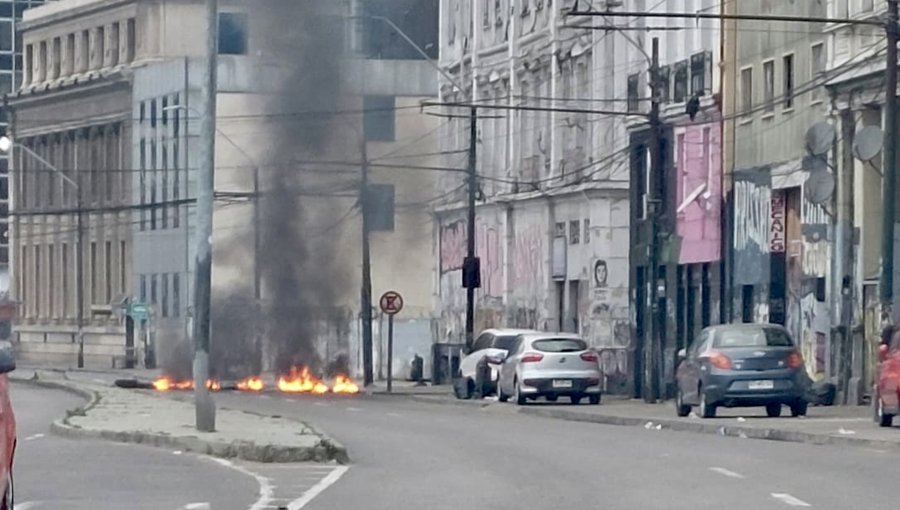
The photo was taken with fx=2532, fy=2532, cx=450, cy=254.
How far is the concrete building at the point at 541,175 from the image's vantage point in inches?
2448

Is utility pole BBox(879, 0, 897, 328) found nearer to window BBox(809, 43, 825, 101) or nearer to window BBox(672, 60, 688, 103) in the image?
window BBox(809, 43, 825, 101)

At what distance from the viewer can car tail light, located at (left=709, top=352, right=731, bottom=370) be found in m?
39.7

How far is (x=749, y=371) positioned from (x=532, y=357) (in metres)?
11.4

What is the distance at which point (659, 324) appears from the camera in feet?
185

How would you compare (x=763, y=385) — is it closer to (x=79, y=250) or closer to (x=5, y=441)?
(x=5, y=441)

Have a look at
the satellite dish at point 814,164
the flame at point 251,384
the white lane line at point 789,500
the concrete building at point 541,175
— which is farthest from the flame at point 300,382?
the white lane line at point 789,500

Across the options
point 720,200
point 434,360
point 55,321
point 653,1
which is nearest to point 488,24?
point 434,360

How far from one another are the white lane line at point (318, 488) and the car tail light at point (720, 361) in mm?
14353

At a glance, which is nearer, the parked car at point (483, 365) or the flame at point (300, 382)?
the parked car at point (483, 365)

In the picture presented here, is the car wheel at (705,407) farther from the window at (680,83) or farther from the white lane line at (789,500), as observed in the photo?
the white lane line at (789,500)

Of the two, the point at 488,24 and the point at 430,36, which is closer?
the point at 488,24

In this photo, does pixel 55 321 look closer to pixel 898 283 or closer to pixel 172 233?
pixel 172 233

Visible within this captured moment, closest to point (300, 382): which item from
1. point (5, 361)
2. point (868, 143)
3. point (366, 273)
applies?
point (366, 273)

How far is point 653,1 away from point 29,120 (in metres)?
61.0
